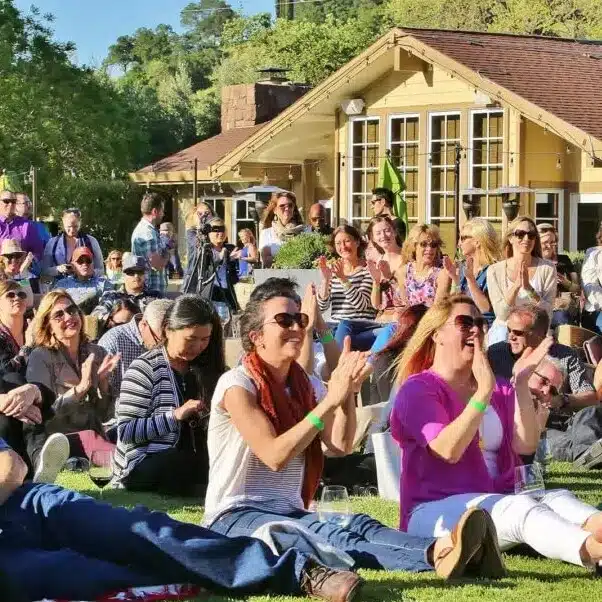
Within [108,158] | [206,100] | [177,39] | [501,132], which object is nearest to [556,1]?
[206,100]

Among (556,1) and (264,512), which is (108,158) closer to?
(556,1)

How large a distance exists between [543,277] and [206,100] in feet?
202

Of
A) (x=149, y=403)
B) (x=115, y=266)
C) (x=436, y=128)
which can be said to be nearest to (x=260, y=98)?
(x=436, y=128)

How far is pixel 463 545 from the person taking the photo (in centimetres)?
561

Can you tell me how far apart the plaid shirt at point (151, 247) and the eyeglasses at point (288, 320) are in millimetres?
8956

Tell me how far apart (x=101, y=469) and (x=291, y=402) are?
8.40 ft

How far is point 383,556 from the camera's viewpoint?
19.8 ft

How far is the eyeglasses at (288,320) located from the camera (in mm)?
6121

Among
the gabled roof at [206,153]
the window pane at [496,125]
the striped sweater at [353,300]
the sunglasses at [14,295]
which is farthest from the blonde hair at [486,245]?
the gabled roof at [206,153]

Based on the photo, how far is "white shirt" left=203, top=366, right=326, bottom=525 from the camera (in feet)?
19.8

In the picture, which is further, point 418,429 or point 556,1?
point 556,1

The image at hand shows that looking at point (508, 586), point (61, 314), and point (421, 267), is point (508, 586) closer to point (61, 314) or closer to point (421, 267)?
point (61, 314)

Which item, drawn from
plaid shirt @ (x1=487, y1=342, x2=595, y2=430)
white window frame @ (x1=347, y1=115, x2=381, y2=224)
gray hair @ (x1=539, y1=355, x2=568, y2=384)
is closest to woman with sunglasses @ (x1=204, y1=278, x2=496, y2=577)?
gray hair @ (x1=539, y1=355, x2=568, y2=384)

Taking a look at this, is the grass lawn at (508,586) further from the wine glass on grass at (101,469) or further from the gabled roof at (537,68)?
the gabled roof at (537,68)
